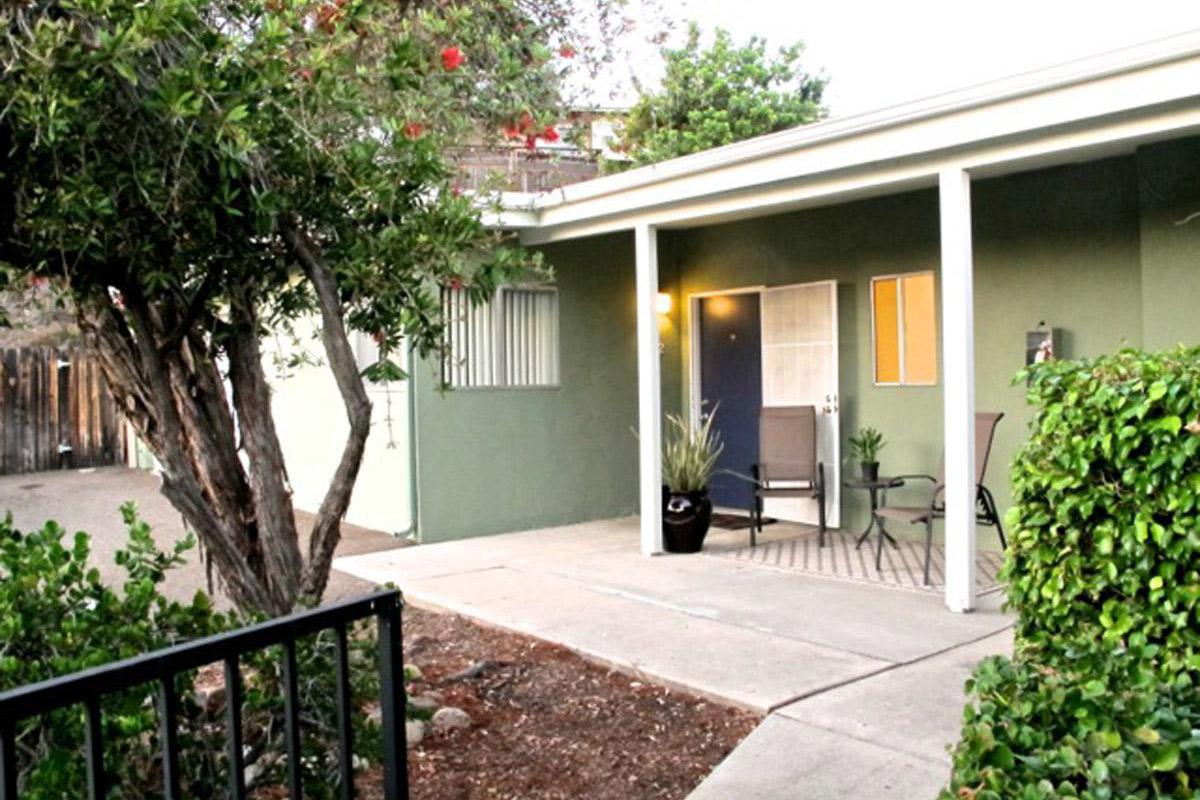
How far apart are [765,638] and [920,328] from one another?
11.6 ft

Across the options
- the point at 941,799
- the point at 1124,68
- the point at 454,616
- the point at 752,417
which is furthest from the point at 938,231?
the point at 941,799

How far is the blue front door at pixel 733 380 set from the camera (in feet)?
30.5

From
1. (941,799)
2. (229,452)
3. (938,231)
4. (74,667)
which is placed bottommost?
(941,799)

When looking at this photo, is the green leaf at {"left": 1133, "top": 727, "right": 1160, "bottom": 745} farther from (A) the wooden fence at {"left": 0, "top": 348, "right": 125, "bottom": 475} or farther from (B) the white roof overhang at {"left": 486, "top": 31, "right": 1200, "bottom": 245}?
(A) the wooden fence at {"left": 0, "top": 348, "right": 125, "bottom": 475}

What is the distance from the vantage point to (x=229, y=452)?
345 centimetres

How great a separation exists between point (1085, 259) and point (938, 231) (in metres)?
1.13

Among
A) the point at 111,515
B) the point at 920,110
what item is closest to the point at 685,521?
the point at 920,110

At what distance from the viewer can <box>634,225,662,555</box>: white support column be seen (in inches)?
304

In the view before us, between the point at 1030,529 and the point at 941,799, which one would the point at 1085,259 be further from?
the point at 941,799

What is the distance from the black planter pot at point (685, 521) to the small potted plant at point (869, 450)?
4.02ft

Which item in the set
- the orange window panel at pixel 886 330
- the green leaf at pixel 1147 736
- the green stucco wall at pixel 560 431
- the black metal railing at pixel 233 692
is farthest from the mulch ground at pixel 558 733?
the orange window panel at pixel 886 330

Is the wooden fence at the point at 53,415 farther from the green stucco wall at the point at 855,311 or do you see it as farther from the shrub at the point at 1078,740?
the shrub at the point at 1078,740

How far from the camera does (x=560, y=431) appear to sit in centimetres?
944

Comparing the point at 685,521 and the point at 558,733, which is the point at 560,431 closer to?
the point at 685,521
